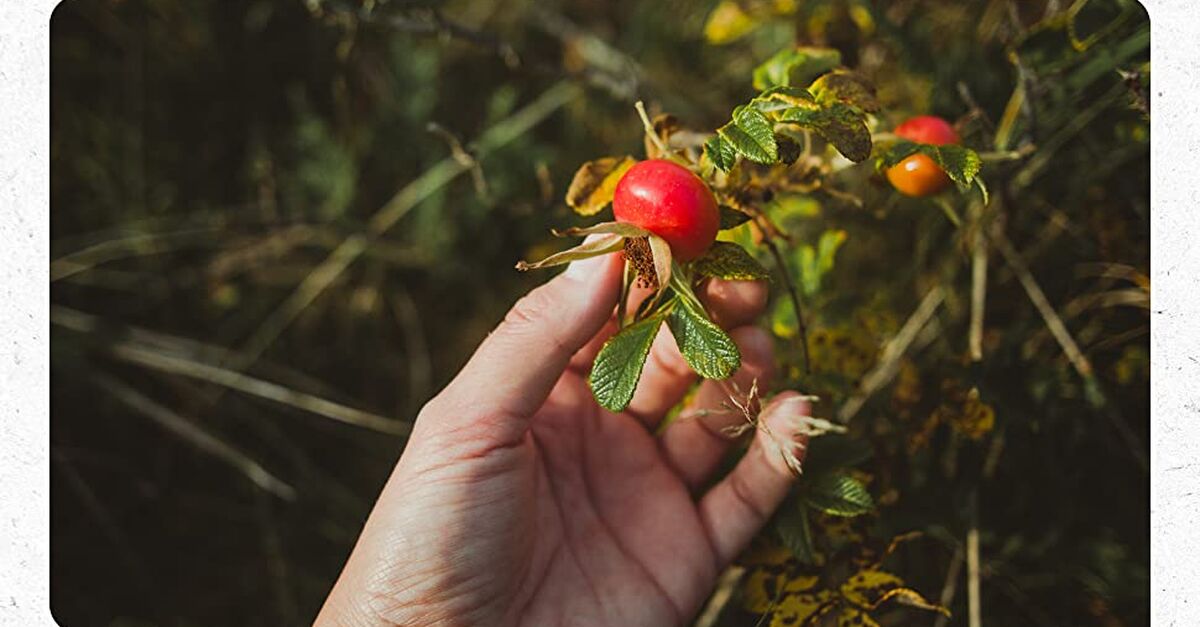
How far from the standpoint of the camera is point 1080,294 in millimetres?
1081

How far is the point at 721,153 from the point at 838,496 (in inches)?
14.1

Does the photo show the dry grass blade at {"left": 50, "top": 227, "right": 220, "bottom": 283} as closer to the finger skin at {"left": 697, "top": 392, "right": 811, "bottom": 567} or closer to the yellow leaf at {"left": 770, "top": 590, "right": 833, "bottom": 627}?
the finger skin at {"left": 697, "top": 392, "right": 811, "bottom": 567}

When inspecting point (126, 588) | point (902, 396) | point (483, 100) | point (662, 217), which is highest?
point (483, 100)

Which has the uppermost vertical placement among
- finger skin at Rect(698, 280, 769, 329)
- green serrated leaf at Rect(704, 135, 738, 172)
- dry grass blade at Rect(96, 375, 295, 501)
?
dry grass blade at Rect(96, 375, 295, 501)

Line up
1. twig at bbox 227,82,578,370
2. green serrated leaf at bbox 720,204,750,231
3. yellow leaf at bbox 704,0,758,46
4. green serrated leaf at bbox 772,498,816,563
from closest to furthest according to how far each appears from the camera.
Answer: green serrated leaf at bbox 720,204,750,231 < green serrated leaf at bbox 772,498,816,563 < yellow leaf at bbox 704,0,758,46 < twig at bbox 227,82,578,370

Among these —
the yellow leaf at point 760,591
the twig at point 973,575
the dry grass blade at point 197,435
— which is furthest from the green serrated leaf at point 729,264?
the dry grass blade at point 197,435

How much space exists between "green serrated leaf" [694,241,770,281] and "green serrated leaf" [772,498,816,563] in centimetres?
27

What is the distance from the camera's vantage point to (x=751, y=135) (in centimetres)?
64

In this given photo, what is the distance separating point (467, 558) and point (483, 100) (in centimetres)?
105

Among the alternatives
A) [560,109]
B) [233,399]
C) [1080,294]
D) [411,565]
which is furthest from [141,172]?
[1080,294]

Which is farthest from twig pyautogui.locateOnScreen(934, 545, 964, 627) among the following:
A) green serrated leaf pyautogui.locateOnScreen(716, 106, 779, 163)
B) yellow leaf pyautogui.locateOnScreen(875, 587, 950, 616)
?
green serrated leaf pyautogui.locateOnScreen(716, 106, 779, 163)

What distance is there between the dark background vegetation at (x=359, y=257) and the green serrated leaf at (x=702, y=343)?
0.40 m

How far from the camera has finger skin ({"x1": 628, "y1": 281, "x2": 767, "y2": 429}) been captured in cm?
85

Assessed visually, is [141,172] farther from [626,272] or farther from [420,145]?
[626,272]
